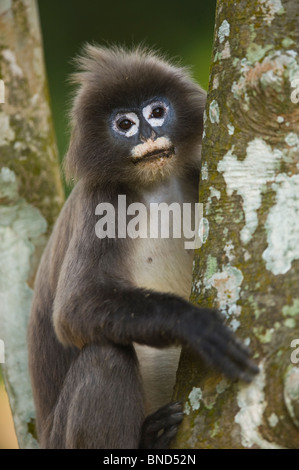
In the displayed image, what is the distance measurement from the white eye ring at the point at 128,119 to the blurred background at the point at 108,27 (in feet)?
13.4

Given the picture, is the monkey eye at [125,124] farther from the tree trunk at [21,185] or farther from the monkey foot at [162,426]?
the monkey foot at [162,426]

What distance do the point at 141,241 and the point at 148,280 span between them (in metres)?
0.22

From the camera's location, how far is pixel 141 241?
383 centimetres

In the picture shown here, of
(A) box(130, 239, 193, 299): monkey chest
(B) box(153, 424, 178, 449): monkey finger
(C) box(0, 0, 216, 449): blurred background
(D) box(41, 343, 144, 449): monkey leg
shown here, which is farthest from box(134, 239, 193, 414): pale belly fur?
(C) box(0, 0, 216, 449): blurred background

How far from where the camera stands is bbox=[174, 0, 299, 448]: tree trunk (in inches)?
90.8

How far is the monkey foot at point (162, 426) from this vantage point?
2.68m

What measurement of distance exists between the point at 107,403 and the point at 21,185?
1849 millimetres

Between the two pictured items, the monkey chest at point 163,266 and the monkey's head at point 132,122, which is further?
the monkey chest at point 163,266

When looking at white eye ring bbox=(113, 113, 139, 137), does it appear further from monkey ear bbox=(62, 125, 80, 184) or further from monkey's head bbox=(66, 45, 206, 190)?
monkey ear bbox=(62, 125, 80, 184)

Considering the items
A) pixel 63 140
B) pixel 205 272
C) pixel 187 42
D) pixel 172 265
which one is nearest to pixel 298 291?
pixel 205 272

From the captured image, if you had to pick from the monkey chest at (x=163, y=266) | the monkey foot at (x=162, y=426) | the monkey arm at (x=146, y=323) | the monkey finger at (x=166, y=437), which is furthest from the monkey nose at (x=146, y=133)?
the monkey finger at (x=166, y=437)

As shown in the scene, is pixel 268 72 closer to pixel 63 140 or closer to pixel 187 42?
pixel 63 140

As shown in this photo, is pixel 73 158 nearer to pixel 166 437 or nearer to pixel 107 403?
pixel 107 403
